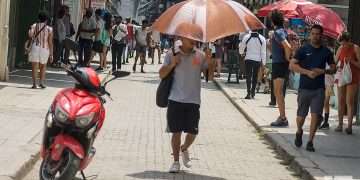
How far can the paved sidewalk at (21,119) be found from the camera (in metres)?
8.73

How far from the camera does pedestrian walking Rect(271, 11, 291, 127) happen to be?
545 inches

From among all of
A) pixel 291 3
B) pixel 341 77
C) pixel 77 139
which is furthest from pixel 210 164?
pixel 291 3

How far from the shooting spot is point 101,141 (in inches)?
455

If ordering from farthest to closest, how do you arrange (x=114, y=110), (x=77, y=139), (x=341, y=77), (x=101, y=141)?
(x=114, y=110), (x=341, y=77), (x=101, y=141), (x=77, y=139)

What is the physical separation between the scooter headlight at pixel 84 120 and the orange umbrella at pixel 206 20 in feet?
5.65

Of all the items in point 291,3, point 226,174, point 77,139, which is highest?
point 291,3

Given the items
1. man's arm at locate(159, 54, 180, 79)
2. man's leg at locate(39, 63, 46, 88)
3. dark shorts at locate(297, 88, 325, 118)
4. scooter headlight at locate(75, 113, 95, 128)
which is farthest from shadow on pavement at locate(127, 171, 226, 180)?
man's leg at locate(39, 63, 46, 88)

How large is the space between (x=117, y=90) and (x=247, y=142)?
8.51 metres

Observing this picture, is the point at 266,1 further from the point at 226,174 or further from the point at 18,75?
the point at 226,174

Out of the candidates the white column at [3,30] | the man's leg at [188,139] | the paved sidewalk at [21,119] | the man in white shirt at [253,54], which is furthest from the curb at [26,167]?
the man in white shirt at [253,54]

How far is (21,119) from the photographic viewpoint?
1231cm

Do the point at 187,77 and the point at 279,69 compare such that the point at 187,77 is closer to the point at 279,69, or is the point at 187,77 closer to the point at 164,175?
the point at 164,175

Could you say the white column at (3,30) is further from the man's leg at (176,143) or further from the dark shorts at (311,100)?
the man's leg at (176,143)

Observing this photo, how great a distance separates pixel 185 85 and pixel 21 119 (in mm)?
4150
